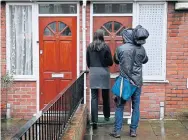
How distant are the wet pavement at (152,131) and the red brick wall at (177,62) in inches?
14.5

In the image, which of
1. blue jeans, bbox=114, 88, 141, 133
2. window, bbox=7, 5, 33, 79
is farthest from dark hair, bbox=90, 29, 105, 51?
window, bbox=7, 5, 33, 79

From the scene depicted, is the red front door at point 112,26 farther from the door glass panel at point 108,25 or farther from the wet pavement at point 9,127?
the wet pavement at point 9,127

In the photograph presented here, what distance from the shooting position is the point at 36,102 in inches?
295

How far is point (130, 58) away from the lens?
563 centimetres

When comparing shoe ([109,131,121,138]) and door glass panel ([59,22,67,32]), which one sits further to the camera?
door glass panel ([59,22,67,32])

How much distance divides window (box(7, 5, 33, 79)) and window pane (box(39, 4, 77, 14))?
0.29 metres

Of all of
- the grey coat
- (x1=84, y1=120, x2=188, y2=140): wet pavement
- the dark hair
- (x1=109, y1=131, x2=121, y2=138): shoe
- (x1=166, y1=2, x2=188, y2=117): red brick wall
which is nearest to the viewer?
the grey coat

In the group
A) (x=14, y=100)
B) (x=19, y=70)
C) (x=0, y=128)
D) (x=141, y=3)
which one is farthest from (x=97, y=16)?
(x=0, y=128)

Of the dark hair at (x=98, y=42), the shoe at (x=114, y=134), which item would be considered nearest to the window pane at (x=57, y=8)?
the dark hair at (x=98, y=42)

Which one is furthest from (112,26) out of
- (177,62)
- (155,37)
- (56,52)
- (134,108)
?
(134,108)

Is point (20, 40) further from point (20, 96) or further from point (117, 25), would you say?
point (117, 25)

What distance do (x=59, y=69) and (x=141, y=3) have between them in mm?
2281

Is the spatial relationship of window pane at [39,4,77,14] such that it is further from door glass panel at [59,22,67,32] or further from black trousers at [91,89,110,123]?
black trousers at [91,89,110,123]

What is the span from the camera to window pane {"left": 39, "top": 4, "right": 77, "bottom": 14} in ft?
24.1
